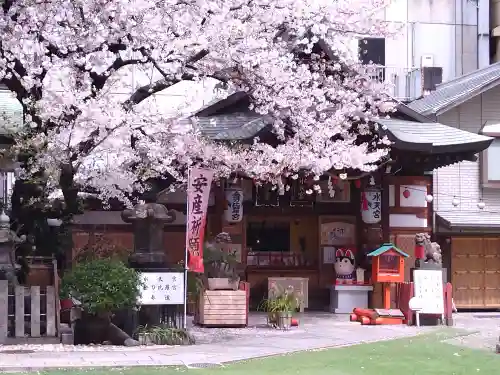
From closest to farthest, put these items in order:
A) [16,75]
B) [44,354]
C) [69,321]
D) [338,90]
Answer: [44,354], [16,75], [69,321], [338,90]

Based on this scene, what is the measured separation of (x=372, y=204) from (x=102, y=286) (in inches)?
336

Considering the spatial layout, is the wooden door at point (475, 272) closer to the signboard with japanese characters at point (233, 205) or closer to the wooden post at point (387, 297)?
the wooden post at point (387, 297)

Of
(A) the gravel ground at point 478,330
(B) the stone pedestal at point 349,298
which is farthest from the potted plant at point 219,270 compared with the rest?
(A) the gravel ground at point 478,330

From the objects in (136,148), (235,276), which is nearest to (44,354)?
(136,148)

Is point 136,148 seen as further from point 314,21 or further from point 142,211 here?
point 314,21

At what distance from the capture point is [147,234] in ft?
45.0

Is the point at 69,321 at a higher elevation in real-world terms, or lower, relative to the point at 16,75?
lower

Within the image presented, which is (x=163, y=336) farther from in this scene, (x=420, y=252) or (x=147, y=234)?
(x=420, y=252)

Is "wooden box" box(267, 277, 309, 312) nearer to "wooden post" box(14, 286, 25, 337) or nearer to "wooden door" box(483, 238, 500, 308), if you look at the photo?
"wooden door" box(483, 238, 500, 308)

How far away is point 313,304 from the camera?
20.4 m

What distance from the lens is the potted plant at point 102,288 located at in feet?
41.0

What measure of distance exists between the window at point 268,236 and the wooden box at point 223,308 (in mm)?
4529

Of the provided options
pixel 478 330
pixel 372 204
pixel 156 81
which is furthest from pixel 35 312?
pixel 372 204

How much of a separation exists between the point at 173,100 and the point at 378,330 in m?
8.86
